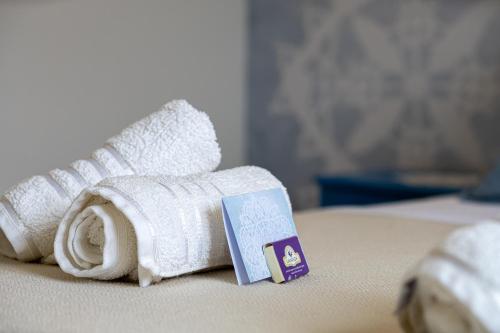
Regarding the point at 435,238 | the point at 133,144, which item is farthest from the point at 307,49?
the point at 133,144

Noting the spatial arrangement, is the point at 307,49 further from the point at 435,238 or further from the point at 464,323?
the point at 464,323

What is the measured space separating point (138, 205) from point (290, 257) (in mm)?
259

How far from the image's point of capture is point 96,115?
275 centimetres

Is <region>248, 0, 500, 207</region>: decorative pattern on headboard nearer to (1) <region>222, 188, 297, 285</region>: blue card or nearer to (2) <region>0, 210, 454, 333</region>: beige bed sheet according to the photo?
(2) <region>0, 210, 454, 333</region>: beige bed sheet

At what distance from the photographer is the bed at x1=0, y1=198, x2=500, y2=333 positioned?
2.85 ft

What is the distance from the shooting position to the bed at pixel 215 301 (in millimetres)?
867

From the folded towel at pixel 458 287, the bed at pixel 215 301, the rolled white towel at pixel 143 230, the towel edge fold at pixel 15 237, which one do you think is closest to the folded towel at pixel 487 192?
the bed at pixel 215 301

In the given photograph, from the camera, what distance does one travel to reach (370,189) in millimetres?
3146

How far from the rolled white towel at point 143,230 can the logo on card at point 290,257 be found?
10 centimetres

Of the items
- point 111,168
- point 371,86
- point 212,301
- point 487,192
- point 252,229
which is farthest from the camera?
point 371,86

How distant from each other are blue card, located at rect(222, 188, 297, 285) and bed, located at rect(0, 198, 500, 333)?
0.03 m

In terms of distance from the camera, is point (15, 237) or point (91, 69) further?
point (91, 69)

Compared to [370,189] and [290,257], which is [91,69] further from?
[290,257]

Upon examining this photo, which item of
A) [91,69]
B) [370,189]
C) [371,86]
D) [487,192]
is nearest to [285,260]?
[487,192]
